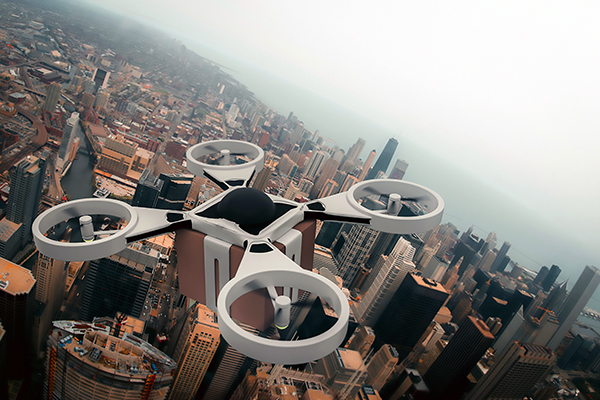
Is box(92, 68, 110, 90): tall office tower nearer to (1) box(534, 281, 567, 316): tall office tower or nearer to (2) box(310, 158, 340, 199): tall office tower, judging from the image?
(2) box(310, 158, 340, 199): tall office tower

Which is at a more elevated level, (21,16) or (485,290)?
(21,16)

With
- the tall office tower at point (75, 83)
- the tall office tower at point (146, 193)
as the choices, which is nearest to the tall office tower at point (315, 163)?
the tall office tower at point (146, 193)

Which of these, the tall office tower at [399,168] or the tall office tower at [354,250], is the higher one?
the tall office tower at [399,168]

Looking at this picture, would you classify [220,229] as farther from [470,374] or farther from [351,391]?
[470,374]

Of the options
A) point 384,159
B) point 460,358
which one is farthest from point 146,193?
point 460,358

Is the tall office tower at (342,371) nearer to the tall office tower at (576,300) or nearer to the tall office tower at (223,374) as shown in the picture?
the tall office tower at (223,374)

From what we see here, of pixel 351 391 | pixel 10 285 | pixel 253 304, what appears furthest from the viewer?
pixel 351 391

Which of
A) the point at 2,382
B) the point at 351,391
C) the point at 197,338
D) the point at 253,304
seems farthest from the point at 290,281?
the point at 351,391

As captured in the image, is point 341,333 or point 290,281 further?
point 290,281
